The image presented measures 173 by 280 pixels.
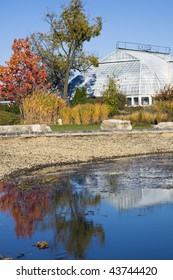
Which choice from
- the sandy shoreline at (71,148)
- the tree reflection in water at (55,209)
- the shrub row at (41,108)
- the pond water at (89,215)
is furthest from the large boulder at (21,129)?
the tree reflection in water at (55,209)

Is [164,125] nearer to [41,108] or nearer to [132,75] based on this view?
[41,108]

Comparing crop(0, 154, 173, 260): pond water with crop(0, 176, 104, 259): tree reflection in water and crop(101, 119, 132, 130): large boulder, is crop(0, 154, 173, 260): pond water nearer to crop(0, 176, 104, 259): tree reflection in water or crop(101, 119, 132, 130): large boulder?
crop(0, 176, 104, 259): tree reflection in water

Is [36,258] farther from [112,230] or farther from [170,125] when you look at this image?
[170,125]

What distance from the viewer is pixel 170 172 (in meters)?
21.5

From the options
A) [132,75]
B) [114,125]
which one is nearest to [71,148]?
[114,125]

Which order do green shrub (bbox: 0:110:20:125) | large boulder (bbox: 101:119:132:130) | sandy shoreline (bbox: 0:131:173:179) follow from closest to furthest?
1. sandy shoreline (bbox: 0:131:173:179)
2. large boulder (bbox: 101:119:132:130)
3. green shrub (bbox: 0:110:20:125)

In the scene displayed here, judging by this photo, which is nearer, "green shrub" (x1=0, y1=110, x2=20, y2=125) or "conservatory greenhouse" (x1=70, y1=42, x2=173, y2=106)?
"green shrub" (x1=0, y1=110, x2=20, y2=125)

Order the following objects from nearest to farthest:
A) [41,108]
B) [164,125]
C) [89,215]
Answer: [89,215]
[41,108]
[164,125]

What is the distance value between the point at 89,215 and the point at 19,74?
3721 cm

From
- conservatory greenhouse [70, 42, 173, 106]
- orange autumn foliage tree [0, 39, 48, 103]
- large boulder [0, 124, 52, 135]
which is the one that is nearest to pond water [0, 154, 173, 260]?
large boulder [0, 124, 52, 135]

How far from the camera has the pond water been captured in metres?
10.7

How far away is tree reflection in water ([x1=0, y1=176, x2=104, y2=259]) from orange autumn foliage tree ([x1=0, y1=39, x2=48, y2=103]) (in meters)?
30.1

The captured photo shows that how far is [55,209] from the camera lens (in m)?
14.5
